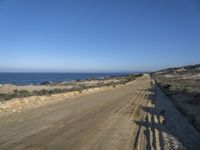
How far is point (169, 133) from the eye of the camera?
502 inches

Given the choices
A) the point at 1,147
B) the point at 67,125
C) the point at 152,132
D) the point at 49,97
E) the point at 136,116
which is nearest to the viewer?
the point at 1,147

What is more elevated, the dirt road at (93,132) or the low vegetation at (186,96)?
the dirt road at (93,132)

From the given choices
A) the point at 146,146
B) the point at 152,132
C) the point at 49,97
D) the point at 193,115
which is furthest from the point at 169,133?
the point at 49,97

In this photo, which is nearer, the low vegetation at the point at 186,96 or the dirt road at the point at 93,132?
the dirt road at the point at 93,132

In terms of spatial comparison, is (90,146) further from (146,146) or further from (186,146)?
(186,146)

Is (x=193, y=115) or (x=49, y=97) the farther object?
(x=49, y=97)

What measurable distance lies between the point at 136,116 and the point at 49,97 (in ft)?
37.9

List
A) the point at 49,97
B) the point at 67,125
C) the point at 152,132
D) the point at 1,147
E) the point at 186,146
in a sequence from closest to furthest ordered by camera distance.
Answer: the point at 1,147, the point at 186,146, the point at 152,132, the point at 67,125, the point at 49,97

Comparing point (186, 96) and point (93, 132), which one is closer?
point (93, 132)

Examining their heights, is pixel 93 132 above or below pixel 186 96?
above

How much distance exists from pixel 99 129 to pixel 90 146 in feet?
10.5

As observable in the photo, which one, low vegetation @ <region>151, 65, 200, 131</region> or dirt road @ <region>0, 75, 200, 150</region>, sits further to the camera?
low vegetation @ <region>151, 65, 200, 131</region>

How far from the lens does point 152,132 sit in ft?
41.7

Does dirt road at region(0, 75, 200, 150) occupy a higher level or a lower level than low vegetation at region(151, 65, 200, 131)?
higher
